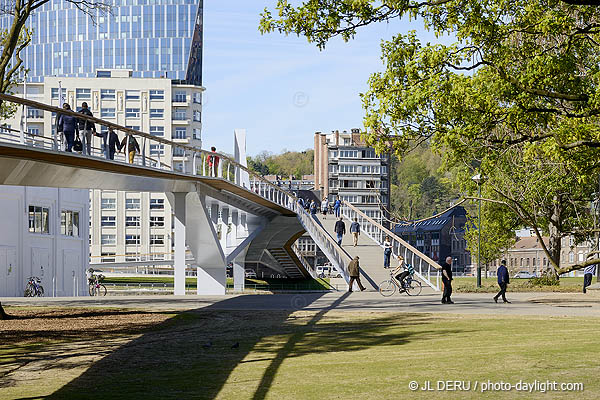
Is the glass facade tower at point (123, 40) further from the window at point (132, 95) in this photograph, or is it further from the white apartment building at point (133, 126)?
the window at point (132, 95)

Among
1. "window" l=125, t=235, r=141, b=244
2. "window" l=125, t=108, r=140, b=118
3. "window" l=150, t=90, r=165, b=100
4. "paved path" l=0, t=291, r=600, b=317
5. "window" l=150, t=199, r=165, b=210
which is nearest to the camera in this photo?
"paved path" l=0, t=291, r=600, b=317

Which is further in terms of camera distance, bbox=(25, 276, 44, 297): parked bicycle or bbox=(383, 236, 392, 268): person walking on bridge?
bbox=(25, 276, 44, 297): parked bicycle

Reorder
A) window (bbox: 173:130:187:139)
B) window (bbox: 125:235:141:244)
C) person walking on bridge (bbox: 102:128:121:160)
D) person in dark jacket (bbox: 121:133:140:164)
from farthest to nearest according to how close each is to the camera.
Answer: window (bbox: 173:130:187:139) → window (bbox: 125:235:141:244) → person in dark jacket (bbox: 121:133:140:164) → person walking on bridge (bbox: 102:128:121:160)

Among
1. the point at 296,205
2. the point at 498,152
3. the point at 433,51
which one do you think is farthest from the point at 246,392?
the point at 296,205

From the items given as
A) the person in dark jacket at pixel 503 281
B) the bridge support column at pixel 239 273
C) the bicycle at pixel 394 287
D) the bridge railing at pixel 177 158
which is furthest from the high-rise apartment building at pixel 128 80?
the person in dark jacket at pixel 503 281

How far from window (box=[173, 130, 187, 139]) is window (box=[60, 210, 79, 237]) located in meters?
77.0

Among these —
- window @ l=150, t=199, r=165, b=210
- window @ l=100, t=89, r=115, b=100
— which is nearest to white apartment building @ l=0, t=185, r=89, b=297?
window @ l=100, t=89, r=115, b=100

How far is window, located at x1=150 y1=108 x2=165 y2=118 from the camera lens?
127m

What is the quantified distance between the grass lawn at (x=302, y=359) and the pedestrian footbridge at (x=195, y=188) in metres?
4.81

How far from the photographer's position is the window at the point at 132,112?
12450 cm

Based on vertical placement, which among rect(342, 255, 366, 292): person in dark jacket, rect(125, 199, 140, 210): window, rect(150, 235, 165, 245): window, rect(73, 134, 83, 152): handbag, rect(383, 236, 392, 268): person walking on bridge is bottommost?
rect(342, 255, 366, 292): person in dark jacket

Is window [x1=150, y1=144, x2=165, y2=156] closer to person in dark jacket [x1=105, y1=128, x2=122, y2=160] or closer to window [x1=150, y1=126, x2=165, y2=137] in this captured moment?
person in dark jacket [x1=105, y1=128, x2=122, y2=160]

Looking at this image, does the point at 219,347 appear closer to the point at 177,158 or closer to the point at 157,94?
the point at 177,158

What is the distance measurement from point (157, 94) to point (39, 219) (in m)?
80.9
